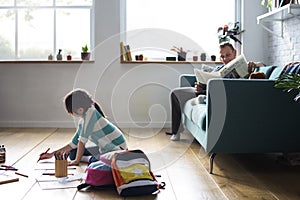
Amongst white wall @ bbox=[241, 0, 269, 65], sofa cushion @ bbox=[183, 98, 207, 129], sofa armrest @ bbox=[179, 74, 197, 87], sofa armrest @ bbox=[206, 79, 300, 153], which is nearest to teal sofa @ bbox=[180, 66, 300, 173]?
sofa armrest @ bbox=[206, 79, 300, 153]

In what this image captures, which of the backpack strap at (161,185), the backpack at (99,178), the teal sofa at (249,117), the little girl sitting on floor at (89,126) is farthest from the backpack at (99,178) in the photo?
the teal sofa at (249,117)

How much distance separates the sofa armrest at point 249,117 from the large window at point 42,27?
9.34 ft

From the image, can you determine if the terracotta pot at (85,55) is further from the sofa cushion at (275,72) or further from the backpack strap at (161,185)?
the backpack strap at (161,185)

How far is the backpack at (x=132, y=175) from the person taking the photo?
2303 mm

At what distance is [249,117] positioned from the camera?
9.14 ft

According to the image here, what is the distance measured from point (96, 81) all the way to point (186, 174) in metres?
2.56

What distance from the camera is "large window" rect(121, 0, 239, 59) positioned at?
17.3ft

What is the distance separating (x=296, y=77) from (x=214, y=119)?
0.63 meters

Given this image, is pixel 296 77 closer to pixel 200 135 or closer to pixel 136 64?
pixel 200 135

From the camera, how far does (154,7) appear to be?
5.28 m

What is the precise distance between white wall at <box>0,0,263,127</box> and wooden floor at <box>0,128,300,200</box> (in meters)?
0.82

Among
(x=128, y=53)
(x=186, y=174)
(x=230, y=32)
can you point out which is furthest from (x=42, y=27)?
(x=186, y=174)

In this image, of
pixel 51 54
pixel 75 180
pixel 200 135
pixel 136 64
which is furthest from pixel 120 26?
pixel 75 180

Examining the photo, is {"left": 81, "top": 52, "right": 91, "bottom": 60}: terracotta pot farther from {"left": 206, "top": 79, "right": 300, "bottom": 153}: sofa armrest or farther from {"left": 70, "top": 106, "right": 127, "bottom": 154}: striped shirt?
{"left": 206, "top": 79, "right": 300, "bottom": 153}: sofa armrest
